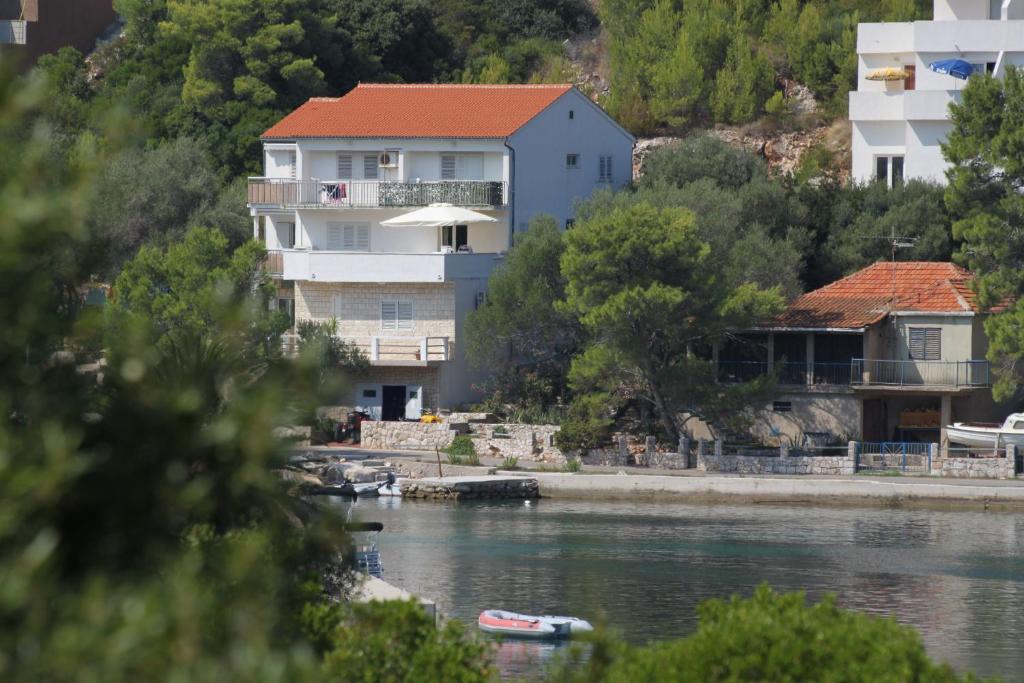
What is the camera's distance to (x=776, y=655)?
13281mm

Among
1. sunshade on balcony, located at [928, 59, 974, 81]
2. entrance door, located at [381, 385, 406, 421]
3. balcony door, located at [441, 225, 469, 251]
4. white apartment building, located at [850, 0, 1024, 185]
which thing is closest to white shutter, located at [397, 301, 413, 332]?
entrance door, located at [381, 385, 406, 421]

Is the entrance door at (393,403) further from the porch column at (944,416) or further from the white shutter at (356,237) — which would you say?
the porch column at (944,416)

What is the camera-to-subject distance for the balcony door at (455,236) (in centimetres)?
5112

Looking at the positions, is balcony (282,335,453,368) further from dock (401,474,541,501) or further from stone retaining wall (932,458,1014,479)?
stone retaining wall (932,458,1014,479)

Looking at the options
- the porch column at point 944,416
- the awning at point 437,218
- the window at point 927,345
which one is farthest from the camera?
the awning at point 437,218

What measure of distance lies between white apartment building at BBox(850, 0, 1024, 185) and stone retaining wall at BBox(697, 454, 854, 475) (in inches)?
474

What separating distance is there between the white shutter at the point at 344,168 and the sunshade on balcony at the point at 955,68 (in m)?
16.9

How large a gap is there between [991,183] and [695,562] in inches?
644

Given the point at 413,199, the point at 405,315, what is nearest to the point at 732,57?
the point at 413,199

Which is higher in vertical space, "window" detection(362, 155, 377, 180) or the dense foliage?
the dense foliage

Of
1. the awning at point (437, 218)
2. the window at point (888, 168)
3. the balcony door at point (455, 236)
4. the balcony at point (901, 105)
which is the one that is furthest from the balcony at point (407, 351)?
the balcony at point (901, 105)

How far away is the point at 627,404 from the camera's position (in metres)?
46.3

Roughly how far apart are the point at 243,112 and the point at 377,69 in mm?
6331

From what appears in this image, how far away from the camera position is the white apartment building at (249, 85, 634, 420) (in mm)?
48500
